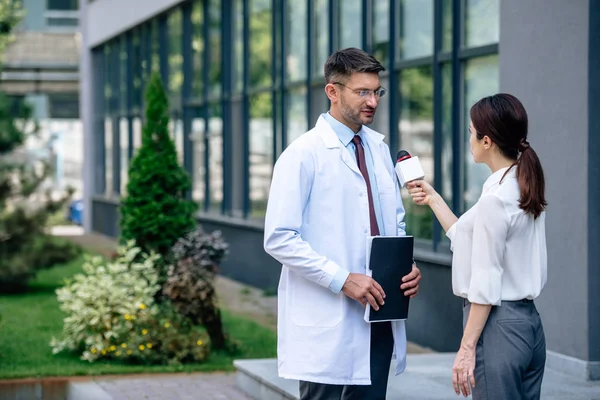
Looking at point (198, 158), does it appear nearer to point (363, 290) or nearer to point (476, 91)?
point (476, 91)

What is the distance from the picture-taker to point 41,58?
3600 cm

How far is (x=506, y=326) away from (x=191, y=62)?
16889 mm

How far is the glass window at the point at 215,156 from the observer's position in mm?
18609

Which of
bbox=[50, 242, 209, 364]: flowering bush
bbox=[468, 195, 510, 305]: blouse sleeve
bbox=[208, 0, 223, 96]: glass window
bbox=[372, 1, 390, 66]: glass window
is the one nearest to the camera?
bbox=[468, 195, 510, 305]: blouse sleeve

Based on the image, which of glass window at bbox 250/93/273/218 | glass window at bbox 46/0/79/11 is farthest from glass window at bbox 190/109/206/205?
glass window at bbox 46/0/79/11

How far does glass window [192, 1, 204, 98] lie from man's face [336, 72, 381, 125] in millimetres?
15213

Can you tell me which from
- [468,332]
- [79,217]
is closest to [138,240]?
[468,332]

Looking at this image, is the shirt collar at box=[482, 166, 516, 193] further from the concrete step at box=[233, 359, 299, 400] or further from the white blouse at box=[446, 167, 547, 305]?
the concrete step at box=[233, 359, 299, 400]

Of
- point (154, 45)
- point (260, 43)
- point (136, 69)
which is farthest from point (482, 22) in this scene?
point (136, 69)

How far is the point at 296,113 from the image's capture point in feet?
50.5

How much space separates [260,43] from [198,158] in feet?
12.8

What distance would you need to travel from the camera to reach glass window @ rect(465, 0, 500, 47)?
9.84 meters

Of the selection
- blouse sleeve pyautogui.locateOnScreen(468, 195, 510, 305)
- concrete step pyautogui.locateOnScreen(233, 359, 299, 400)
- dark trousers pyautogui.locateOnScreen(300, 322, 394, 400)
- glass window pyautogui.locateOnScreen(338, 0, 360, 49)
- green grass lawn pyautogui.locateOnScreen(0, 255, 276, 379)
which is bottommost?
green grass lawn pyautogui.locateOnScreen(0, 255, 276, 379)

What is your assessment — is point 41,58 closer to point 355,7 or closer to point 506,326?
point 355,7
